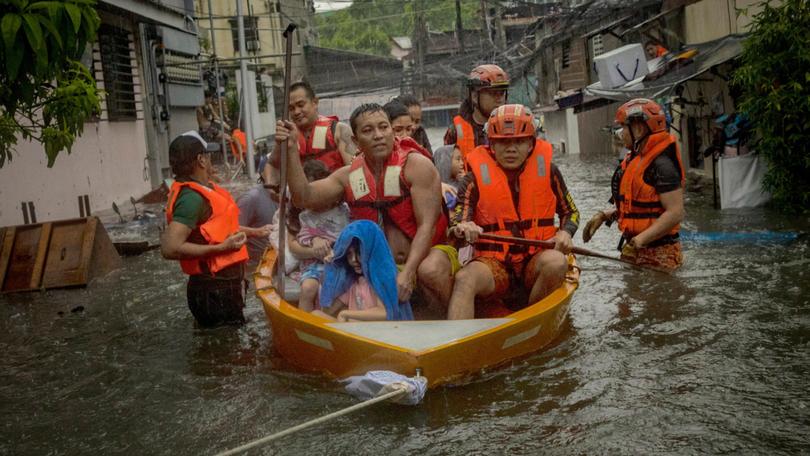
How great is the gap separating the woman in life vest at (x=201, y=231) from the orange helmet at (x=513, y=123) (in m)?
1.97

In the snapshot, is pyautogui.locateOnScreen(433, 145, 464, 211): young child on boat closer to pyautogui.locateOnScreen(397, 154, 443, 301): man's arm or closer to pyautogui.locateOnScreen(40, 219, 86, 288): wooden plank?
pyautogui.locateOnScreen(397, 154, 443, 301): man's arm

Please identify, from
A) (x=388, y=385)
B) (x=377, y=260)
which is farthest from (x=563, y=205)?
(x=388, y=385)

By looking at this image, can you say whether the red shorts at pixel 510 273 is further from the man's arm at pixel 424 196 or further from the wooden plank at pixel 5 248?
the wooden plank at pixel 5 248

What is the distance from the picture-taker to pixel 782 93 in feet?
37.2

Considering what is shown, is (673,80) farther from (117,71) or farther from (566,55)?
(566,55)

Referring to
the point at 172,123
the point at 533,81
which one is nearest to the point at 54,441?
the point at 172,123

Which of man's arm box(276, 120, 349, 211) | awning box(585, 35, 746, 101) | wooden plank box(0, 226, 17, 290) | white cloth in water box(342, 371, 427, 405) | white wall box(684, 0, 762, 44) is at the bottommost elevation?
white cloth in water box(342, 371, 427, 405)

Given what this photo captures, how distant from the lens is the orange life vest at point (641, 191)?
23.2 feet

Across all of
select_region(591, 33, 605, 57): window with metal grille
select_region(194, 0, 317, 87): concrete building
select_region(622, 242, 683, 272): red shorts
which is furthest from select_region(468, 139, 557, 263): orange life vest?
select_region(194, 0, 317, 87): concrete building

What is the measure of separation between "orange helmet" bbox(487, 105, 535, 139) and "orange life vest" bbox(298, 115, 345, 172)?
6.58 ft

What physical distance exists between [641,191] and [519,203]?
1.30 metres

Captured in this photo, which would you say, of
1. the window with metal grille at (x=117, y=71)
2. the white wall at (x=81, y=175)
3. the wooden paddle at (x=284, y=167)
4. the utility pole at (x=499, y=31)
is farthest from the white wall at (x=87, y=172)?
the utility pole at (x=499, y=31)

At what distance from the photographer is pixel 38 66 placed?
14.0 feet

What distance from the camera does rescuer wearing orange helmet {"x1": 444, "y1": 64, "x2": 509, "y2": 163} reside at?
7.66 meters
